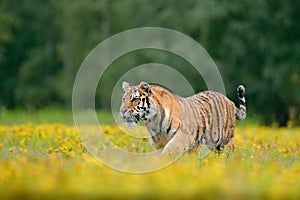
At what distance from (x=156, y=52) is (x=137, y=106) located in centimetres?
2791

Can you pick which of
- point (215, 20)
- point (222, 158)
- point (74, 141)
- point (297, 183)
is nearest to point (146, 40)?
point (215, 20)

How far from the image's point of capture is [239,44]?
34.9 meters

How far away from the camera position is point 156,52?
39.6 metres

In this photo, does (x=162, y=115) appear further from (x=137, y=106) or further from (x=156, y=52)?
(x=156, y=52)

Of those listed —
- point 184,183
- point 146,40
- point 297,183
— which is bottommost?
point 184,183

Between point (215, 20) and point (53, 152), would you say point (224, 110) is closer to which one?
point (53, 152)

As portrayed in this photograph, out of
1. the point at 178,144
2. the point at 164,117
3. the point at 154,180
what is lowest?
the point at 154,180

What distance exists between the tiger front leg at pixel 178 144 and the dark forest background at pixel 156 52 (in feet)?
37.9

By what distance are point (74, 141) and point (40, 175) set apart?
624cm

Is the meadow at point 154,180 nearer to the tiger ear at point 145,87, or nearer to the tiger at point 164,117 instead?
the tiger at point 164,117

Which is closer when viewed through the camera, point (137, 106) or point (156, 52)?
point (137, 106)

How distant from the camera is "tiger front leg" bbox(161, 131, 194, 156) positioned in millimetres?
11295

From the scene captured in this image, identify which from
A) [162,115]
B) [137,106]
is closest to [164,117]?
[162,115]

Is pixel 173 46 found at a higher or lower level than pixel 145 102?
higher
